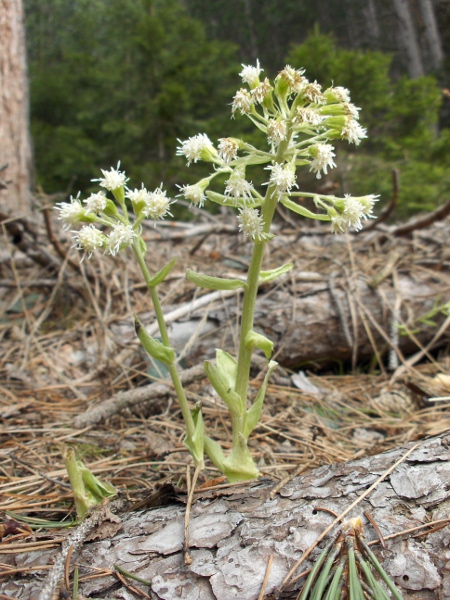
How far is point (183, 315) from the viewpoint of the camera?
2369mm

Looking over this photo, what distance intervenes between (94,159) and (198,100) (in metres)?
1.84

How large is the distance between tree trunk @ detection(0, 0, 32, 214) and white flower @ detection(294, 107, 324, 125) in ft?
8.74

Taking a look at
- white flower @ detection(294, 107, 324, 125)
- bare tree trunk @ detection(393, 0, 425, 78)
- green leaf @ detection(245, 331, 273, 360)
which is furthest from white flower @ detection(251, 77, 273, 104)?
bare tree trunk @ detection(393, 0, 425, 78)

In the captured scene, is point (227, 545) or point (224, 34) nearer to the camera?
point (227, 545)

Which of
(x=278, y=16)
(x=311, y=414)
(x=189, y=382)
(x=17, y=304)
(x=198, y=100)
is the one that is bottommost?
(x=311, y=414)

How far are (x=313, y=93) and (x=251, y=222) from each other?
1.12 ft

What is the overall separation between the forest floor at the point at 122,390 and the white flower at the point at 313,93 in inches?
35.9

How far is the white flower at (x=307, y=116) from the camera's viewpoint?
3.69 ft

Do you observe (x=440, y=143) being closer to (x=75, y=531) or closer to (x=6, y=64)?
(x=6, y=64)

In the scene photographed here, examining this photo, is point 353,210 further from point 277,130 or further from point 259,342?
point 259,342

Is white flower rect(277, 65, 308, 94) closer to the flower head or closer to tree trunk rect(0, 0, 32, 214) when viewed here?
the flower head

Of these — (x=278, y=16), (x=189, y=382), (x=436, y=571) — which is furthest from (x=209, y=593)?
(x=278, y=16)

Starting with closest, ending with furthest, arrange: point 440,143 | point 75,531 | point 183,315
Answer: point 75,531
point 183,315
point 440,143

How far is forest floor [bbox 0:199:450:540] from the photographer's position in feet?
5.07
